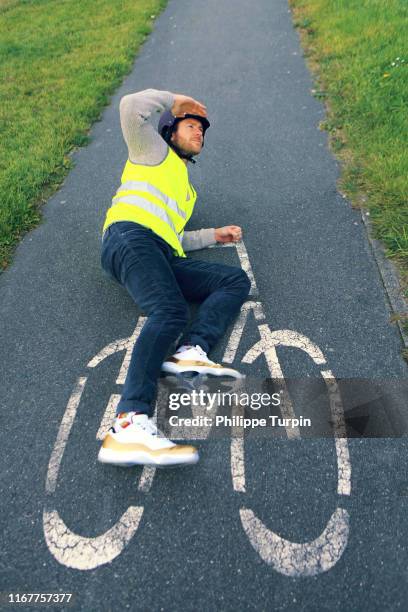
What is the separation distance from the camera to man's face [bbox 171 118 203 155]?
359 centimetres

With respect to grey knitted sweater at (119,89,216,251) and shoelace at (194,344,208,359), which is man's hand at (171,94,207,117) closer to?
grey knitted sweater at (119,89,216,251)

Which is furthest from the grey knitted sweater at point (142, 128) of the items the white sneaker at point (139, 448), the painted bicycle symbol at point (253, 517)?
the white sneaker at point (139, 448)

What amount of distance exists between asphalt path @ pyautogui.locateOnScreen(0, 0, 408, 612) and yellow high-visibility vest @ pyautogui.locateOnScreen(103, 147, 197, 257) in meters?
0.65

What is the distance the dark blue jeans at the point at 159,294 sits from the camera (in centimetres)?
270

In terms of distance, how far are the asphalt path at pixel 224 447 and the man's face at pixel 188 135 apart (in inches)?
33.6

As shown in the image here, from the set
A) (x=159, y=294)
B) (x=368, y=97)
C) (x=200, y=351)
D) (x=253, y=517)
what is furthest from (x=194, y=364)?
(x=368, y=97)

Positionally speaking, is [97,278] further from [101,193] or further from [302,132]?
[302,132]

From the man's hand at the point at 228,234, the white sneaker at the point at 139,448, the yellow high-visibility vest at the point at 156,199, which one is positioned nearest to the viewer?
the white sneaker at the point at 139,448

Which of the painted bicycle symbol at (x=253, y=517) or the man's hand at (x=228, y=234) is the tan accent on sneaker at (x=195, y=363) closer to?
the painted bicycle symbol at (x=253, y=517)

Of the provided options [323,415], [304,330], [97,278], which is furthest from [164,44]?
[323,415]

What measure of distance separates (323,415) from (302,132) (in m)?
4.01

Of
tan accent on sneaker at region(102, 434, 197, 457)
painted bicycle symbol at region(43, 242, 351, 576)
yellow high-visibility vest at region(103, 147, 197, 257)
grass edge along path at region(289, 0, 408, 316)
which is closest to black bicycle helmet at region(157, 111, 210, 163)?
yellow high-visibility vest at region(103, 147, 197, 257)

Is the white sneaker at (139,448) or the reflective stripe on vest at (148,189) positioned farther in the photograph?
the reflective stripe on vest at (148,189)

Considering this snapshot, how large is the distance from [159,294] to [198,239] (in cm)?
103
